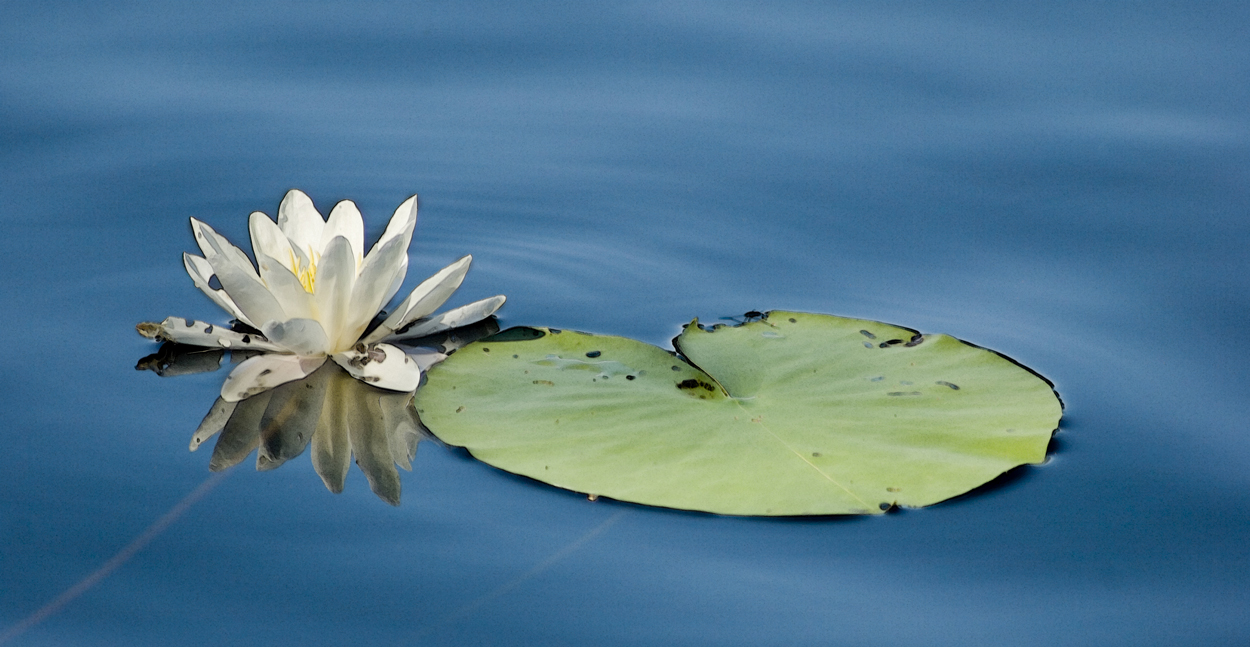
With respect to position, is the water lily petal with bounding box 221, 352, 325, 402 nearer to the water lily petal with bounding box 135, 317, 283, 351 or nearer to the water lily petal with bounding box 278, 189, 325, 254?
the water lily petal with bounding box 135, 317, 283, 351

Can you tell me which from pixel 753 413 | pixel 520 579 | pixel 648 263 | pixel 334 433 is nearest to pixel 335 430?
pixel 334 433

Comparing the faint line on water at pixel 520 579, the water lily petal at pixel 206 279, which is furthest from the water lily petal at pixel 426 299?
the faint line on water at pixel 520 579

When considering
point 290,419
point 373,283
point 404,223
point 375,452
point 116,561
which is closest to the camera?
Answer: point 116,561

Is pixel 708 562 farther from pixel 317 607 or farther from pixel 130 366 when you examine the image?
pixel 130 366

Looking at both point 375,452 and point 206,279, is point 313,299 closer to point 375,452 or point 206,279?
point 206,279

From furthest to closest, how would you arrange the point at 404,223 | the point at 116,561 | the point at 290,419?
the point at 404,223
the point at 290,419
the point at 116,561

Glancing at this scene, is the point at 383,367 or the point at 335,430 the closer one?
the point at 335,430

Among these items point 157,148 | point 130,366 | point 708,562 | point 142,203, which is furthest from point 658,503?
point 157,148

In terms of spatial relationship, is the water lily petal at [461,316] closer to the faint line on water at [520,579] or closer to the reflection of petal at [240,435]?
the reflection of petal at [240,435]
